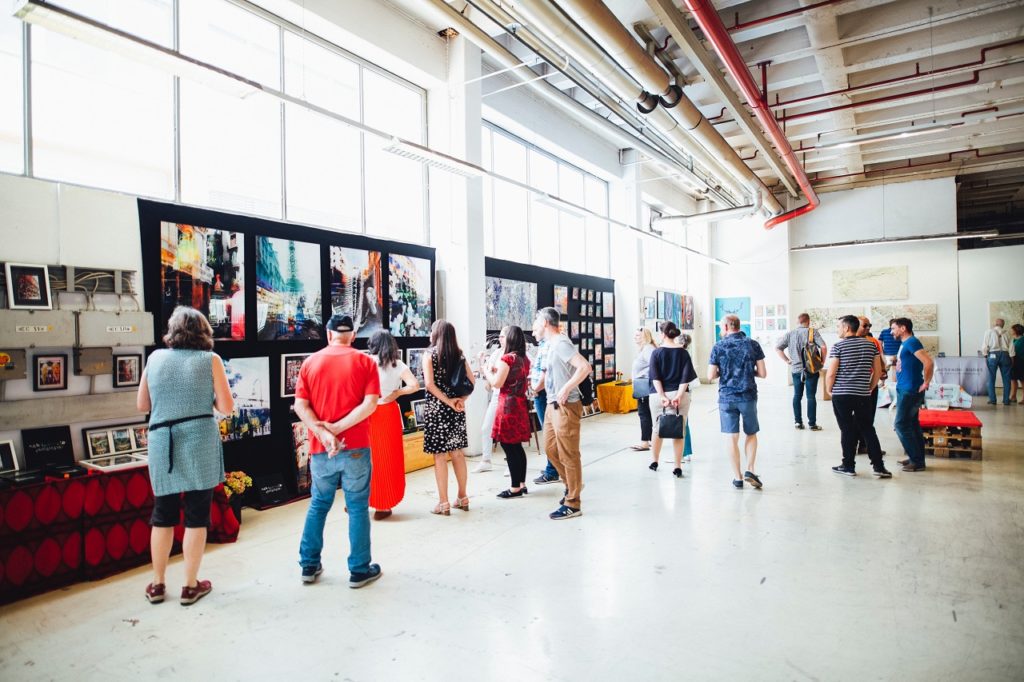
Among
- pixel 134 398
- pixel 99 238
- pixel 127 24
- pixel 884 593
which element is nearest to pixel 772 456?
pixel 884 593

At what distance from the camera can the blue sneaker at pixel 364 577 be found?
3.12m

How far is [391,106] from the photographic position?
258 inches

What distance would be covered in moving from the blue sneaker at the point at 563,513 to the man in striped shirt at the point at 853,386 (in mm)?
2786

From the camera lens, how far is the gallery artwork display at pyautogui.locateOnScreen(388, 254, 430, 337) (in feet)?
20.6

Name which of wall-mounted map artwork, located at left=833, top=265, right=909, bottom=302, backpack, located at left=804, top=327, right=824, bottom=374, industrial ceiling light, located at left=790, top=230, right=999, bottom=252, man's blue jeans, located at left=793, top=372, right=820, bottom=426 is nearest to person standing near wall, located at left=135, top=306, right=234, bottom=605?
backpack, located at left=804, top=327, right=824, bottom=374

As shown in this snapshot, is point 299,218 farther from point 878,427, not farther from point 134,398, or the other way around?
point 878,427

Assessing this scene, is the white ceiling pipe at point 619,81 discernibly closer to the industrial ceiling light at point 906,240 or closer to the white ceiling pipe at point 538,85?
the white ceiling pipe at point 538,85

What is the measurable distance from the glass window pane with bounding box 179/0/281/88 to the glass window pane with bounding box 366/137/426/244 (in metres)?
1.25

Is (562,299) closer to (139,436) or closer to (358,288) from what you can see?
(358,288)

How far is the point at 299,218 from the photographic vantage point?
5484 millimetres

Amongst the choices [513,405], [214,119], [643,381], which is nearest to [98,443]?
[214,119]

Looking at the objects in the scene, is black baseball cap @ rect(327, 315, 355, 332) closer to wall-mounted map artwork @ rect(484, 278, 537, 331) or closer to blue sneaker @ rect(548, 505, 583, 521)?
blue sneaker @ rect(548, 505, 583, 521)

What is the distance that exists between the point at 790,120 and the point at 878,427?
501cm

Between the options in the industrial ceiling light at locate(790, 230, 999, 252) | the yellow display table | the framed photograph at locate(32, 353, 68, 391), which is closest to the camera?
the framed photograph at locate(32, 353, 68, 391)
